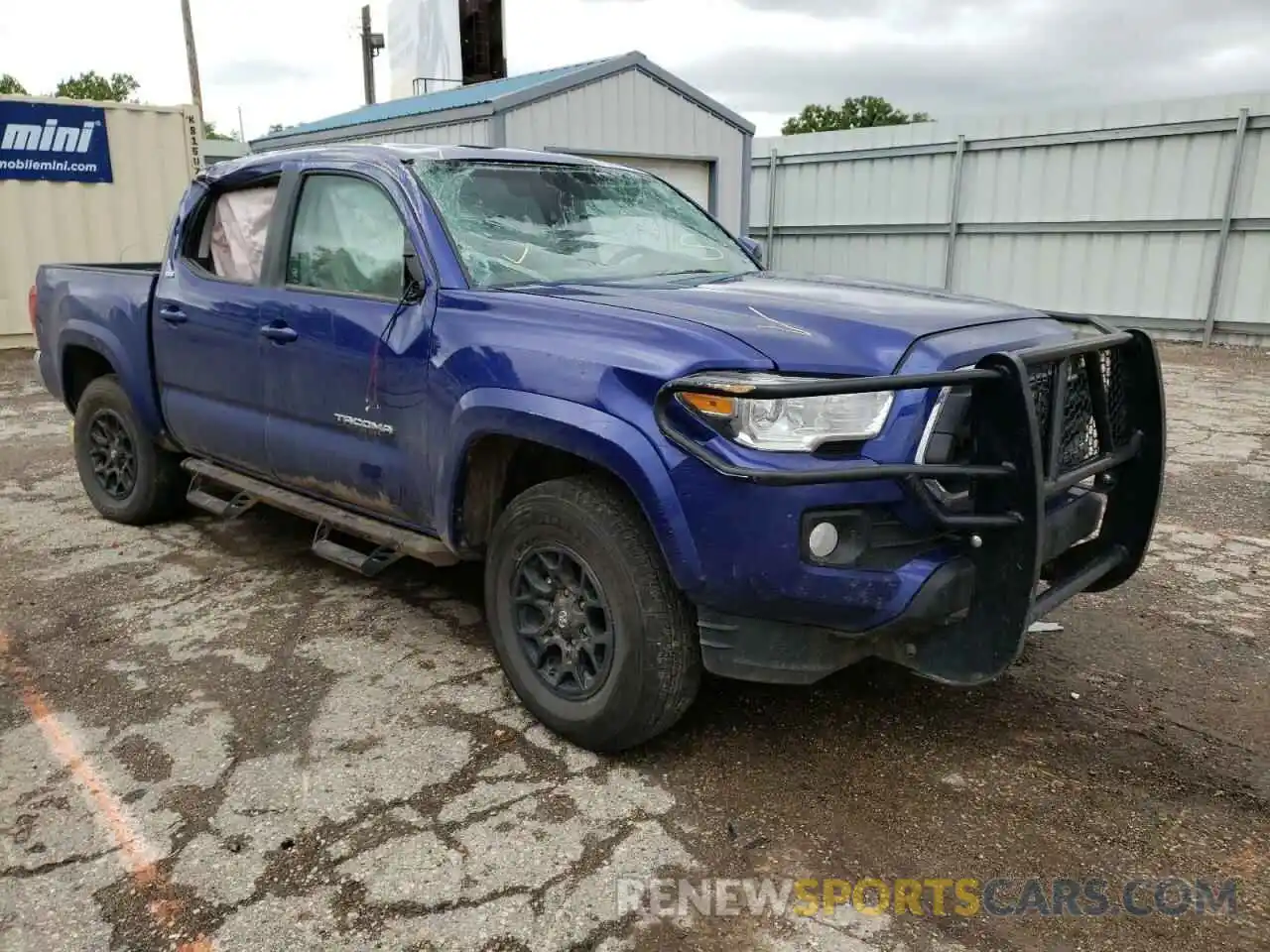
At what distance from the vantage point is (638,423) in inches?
105

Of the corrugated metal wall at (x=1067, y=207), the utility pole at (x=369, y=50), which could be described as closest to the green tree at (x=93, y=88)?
the utility pole at (x=369, y=50)

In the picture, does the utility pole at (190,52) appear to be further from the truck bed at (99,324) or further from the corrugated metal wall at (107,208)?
the truck bed at (99,324)

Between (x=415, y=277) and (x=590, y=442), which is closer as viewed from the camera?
(x=590, y=442)

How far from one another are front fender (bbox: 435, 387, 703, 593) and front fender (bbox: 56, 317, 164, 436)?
96.4 inches

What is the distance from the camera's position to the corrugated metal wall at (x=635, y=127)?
39.7 ft

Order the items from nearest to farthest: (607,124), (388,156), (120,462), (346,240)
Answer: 1. (388,156)
2. (346,240)
3. (120,462)
4. (607,124)

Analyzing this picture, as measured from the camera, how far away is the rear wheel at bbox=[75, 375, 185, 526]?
5.21 meters

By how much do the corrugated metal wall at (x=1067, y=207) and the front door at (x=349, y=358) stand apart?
11515 mm

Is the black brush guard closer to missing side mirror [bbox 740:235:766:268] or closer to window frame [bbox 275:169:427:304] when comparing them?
missing side mirror [bbox 740:235:766:268]

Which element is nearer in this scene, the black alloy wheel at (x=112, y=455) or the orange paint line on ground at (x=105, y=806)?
the orange paint line on ground at (x=105, y=806)

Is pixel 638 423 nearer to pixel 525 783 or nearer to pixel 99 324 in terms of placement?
pixel 525 783

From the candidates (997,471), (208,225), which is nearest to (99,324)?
(208,225)

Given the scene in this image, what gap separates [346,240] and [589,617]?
74.1 inches

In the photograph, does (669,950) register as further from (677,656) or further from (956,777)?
(956,777)
